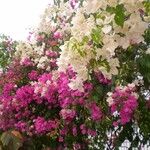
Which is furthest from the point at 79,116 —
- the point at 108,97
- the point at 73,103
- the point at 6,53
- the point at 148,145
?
the point at 6,53

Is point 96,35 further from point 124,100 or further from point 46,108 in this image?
point 46,108

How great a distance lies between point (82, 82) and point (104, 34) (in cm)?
37

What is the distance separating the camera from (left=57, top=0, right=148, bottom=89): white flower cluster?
2445mm

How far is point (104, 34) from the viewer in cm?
247

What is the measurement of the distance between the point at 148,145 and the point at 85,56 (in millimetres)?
1764

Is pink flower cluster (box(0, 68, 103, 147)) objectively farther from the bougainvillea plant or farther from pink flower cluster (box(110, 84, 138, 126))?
pink flower cluster (box(110, 84, 138, 126))

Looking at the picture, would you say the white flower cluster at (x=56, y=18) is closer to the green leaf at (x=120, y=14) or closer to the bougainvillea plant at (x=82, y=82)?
the bougainvillea plant at (x=82, y=82)

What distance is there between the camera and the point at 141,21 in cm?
248

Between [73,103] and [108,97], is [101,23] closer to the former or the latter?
[108,97]

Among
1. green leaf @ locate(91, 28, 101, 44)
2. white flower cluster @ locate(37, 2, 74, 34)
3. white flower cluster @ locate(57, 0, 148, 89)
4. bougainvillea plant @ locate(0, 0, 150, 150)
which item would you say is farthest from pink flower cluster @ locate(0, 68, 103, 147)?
green leaf @ locate(91, 28, 101, 44)

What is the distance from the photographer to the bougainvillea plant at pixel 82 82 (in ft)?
8.15

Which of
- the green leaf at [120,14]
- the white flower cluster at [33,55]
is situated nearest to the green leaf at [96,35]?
the green leaf at [120,14]

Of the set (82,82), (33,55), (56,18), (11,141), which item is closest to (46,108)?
(11,141)

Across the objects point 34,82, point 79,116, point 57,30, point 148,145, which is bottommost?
point 148,145
